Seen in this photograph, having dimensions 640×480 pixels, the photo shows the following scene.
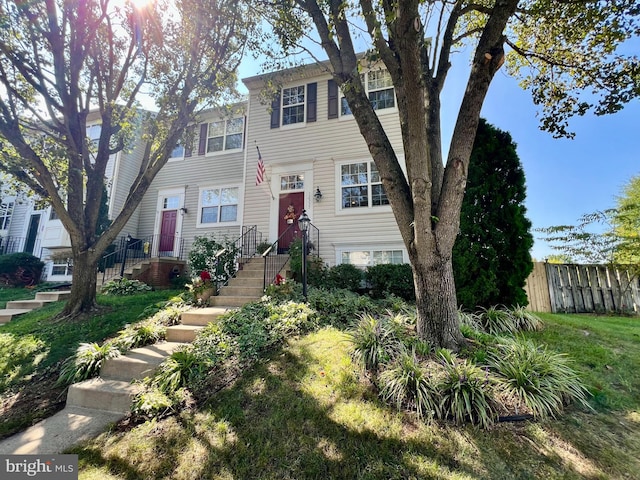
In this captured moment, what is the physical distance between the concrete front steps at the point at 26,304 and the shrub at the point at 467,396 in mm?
10167

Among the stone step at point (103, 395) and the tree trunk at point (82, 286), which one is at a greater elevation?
the tree trunk at point (82, 286)

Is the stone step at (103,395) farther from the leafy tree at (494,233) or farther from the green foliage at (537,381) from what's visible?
the leafy tree at (494,233)

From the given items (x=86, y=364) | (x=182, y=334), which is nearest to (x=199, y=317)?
(x=182, y=334)

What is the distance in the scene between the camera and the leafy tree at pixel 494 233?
17.7 ft

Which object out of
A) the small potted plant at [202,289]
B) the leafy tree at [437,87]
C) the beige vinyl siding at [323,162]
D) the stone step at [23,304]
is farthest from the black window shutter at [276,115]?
the stone step at [23,304]

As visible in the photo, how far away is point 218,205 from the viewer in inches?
456

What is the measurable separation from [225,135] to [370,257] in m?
8.29

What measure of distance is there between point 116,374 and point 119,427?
1.19 meters

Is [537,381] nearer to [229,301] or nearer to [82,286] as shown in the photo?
[229,301]

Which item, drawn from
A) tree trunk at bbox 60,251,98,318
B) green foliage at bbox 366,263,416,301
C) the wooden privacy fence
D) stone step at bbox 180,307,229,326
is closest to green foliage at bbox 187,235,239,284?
stone step at bbox 180,307,229,326

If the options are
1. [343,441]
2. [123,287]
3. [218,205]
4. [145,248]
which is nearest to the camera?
[343,441]

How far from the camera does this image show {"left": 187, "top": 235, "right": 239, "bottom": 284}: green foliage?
8234mm

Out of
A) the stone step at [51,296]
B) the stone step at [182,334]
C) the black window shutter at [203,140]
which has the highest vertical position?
the black window shutter at [203,140]

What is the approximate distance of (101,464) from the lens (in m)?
2.56
